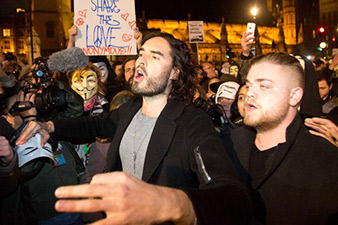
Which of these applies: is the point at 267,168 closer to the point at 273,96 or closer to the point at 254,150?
the point at 254,150

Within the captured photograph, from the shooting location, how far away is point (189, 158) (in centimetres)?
200

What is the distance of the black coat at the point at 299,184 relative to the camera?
199 centimetres

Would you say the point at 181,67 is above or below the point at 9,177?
above

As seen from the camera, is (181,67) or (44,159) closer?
(44,159)

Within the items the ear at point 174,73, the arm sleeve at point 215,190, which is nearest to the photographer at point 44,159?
the ear at point 174,73

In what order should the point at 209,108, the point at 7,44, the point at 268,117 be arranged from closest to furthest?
the point at 268,117
the point at 209,108
the point at 7,44

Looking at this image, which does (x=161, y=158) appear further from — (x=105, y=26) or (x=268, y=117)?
(x=105, y=26)

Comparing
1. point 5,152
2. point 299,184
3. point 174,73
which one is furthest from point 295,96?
point 5,152

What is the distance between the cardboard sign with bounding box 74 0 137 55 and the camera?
14.9ft

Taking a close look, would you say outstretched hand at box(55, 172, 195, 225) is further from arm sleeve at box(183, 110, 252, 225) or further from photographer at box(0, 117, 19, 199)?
photographer at box(0, 117, 19, 199)

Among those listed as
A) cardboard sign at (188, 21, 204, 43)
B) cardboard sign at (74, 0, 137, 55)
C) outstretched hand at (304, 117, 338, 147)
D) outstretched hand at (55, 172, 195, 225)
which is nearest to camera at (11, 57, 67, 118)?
cardboard sign at (74, 0, 137, 55)

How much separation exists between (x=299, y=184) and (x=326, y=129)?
0.52m

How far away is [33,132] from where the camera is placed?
96.7 inches

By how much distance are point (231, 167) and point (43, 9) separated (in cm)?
5766
